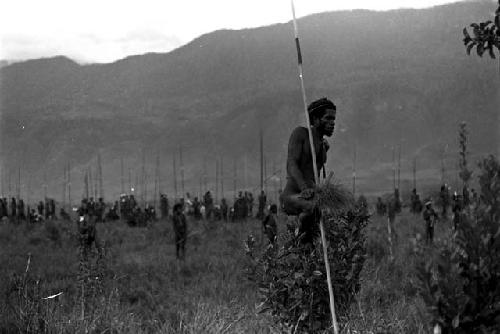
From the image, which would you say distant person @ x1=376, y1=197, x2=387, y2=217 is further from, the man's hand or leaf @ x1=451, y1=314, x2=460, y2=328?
leaf @ x1=451, y1=314, x2=460, y2=328

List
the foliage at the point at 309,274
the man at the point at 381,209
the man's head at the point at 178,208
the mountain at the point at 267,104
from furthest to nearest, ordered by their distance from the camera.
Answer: the mountain at the point at 267,104 → the man at the point at 381,209 → the man's head at the point at 178,208 → the foliage at the point at 309,274

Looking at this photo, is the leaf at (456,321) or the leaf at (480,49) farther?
the leaf at (480,49)

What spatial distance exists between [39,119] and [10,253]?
428 ft

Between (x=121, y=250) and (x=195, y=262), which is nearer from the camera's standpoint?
(x=195, y=262)

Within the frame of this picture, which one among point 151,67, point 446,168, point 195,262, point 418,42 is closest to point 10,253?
point 195,262

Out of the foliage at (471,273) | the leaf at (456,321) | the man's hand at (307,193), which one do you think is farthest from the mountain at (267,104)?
the leaf at (456,321)

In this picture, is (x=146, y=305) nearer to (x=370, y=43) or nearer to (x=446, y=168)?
(x=446, y=168)

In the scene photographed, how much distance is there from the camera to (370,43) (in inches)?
6649

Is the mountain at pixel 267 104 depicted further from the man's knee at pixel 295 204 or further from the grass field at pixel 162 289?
the man's knee at pixel 295 204

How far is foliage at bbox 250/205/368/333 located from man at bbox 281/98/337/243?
0.46 feet

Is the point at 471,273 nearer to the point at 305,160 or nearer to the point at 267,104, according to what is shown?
the point at 305,160

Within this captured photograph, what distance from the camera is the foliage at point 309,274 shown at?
5234 mm

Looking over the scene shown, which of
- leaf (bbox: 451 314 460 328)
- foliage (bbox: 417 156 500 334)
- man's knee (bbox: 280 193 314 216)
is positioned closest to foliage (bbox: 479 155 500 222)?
foliage (bbox: 417 156 500 334)

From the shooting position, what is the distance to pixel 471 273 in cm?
303
